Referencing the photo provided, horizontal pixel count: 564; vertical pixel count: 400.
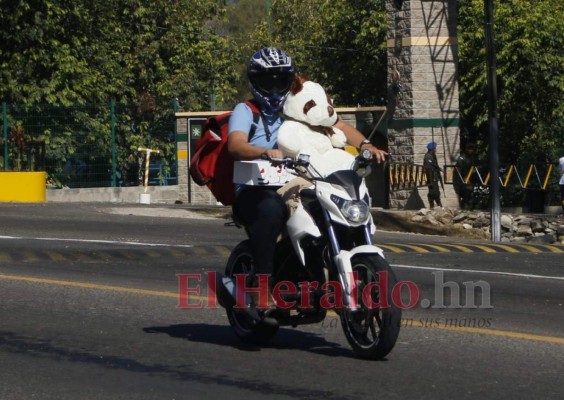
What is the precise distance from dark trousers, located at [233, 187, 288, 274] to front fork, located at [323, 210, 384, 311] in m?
0.48

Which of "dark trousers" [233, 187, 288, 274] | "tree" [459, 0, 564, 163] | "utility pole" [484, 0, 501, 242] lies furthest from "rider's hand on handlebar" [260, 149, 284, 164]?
"tree" [459, 0, 564, 163]

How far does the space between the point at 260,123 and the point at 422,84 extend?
20695 mm

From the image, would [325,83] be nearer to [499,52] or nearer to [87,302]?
[499,52]

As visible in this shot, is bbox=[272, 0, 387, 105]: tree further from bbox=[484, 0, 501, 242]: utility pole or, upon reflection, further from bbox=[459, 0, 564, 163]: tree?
bbox=[484, 0, 501, 242]: utility pole

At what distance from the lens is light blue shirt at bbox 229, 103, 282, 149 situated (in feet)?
25.3

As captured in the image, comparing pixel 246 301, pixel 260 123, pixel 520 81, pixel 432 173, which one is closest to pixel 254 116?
pixel 260 123

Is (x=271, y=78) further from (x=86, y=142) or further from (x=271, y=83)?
(x=86, y=142)

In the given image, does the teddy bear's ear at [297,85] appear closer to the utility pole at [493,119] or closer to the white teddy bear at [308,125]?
the white teddy bear at [308,125]

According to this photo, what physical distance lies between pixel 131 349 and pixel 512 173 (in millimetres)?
22459

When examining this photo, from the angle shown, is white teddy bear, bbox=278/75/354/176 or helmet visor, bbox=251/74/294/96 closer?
white teddy bear, bbox=278/75/354/176

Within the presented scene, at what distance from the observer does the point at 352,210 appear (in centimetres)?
700

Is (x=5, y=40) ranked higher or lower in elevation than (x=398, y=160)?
higher

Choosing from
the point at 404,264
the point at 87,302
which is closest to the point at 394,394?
the point at 87,302

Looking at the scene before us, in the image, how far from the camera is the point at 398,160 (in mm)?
29219
